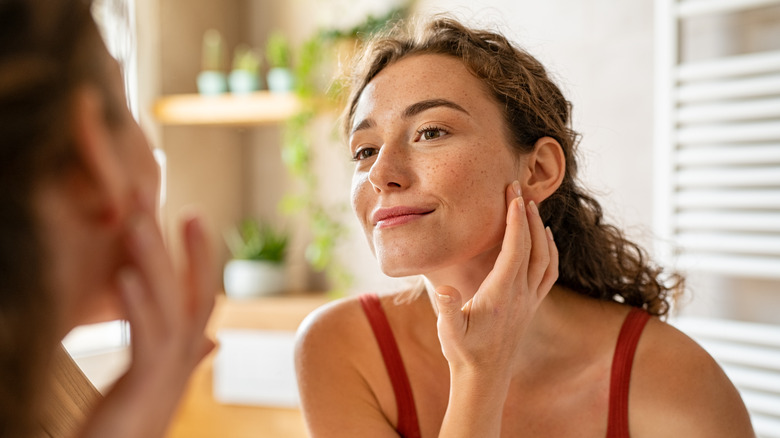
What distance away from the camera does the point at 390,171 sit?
3.29ft

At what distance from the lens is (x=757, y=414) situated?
5.73 ft

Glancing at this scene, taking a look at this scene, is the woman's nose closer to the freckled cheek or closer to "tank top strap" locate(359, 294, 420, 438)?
the freckled cheek

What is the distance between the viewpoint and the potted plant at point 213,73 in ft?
9.16

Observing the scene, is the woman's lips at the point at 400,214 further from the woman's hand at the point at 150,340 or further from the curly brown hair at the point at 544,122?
the woman's hand at the point at 150,340

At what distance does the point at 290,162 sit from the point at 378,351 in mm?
1656

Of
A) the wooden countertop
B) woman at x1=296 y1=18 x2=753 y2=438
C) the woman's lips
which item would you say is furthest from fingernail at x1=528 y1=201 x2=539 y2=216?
the wooden countertop

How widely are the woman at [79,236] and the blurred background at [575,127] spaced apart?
0.15 feet

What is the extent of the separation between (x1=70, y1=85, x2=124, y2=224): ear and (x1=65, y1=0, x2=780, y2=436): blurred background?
79mm

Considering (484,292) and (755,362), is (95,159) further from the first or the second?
(755,362)

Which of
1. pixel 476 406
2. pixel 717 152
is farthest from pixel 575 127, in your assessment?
pixel 476 406

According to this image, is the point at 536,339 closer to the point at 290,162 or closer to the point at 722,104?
the point at 722,104

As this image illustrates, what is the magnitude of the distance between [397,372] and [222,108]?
1826 mm

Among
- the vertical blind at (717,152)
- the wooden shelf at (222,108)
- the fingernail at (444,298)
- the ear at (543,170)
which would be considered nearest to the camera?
the fingernail at (444,298)

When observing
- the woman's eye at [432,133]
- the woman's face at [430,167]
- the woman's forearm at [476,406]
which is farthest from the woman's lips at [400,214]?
the woman's forearm at [476,406]
